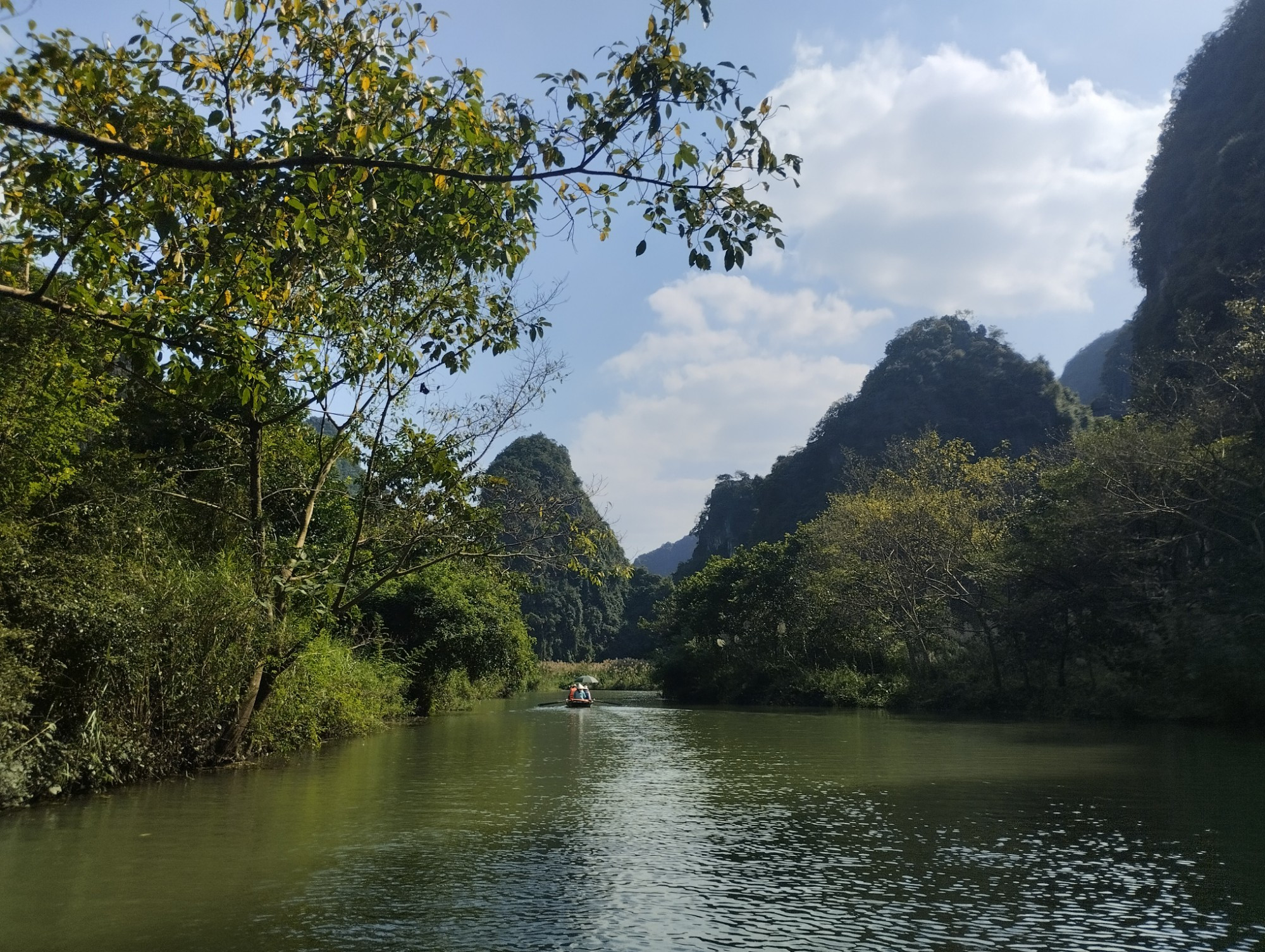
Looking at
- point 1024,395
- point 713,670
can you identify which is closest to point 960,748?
point 713,670

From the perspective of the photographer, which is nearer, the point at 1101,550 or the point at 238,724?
the point at 238,724

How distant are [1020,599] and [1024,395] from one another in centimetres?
5201

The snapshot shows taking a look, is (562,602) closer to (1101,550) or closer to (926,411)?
(926,411)

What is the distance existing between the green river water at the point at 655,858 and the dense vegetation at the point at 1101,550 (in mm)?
10432

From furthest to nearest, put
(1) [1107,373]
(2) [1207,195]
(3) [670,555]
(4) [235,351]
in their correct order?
(3) [670,555], (1) [1107,373], (2) [1207,195], (4) [235,351]

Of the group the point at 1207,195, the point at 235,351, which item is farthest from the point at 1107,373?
the point at 235,351

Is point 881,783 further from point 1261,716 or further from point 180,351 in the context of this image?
point 1261,716

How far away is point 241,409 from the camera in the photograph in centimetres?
1545

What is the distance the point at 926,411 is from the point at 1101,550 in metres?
55.8

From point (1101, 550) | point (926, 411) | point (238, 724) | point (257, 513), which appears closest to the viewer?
point (238, 724)

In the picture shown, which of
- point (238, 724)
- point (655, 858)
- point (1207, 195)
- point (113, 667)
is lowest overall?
point (655, 858)

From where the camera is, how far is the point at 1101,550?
27.7 m

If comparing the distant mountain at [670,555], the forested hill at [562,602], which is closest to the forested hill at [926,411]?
the forested hill at [562,602]

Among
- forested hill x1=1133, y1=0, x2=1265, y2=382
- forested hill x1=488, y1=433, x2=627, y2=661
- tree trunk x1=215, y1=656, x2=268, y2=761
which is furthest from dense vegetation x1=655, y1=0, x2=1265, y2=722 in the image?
tree trunk x1=215, y1=656, x2=268, y2=761
